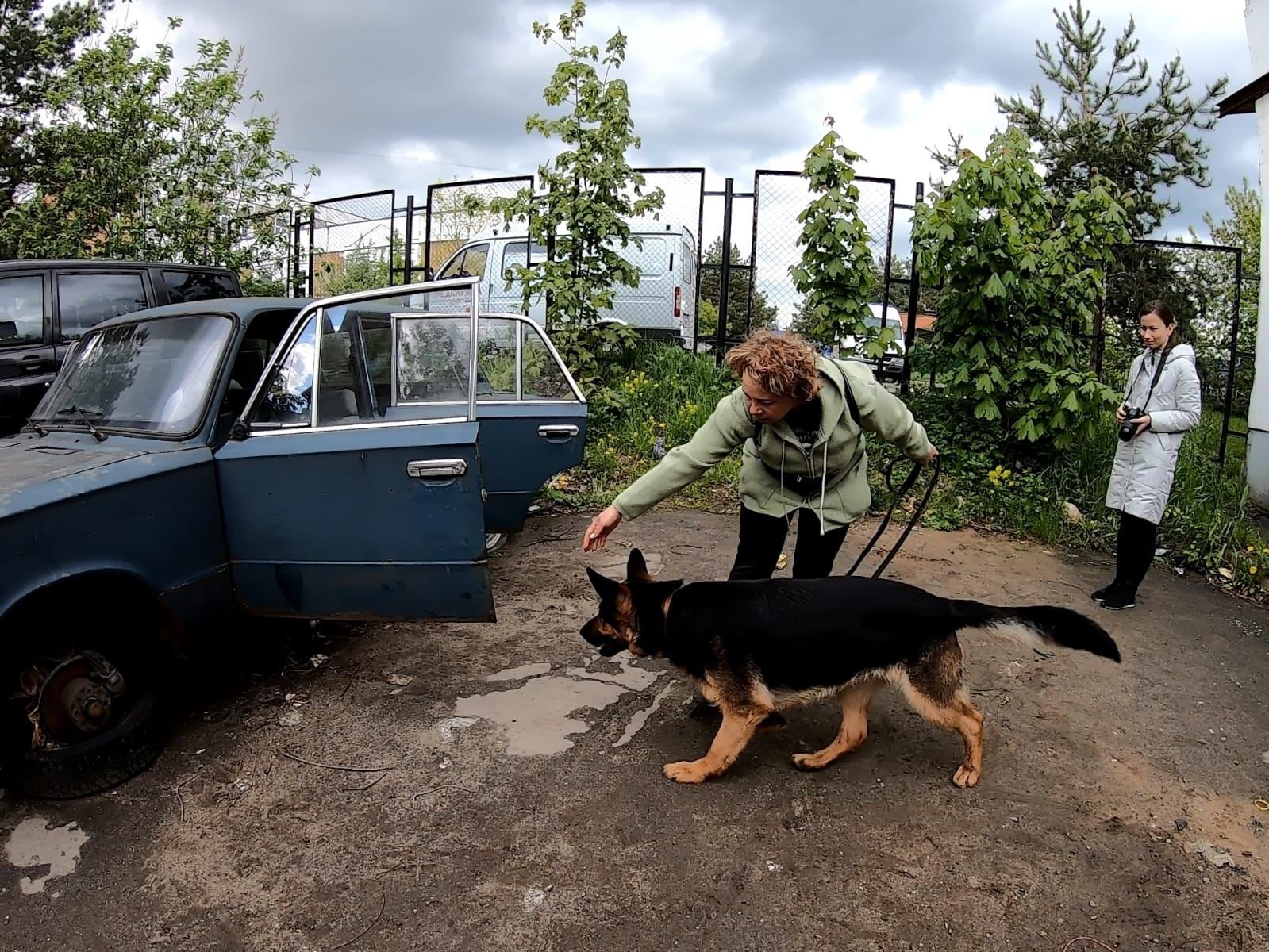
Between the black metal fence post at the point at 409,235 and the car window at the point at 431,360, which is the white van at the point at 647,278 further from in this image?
the car window at the point at 431,360

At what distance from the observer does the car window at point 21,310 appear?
678 cm

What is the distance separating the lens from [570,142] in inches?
336

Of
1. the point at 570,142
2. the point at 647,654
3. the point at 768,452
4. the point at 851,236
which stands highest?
the point at 570,142

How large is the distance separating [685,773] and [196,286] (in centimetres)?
715

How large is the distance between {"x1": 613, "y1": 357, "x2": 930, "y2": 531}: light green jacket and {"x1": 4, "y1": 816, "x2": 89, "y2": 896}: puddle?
2.19m

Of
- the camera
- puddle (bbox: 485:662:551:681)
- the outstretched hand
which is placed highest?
the camera

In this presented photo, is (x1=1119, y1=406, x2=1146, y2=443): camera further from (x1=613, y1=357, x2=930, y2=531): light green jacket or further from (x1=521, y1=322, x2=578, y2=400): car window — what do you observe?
(x1=521, y1=322, x2=578, y2=400): car window

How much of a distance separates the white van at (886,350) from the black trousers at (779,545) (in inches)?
186

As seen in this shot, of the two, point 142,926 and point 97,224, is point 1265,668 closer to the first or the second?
point 142,926

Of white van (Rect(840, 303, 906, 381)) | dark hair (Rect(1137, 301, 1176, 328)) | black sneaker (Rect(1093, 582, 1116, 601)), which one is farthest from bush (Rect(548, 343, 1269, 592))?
dark hair (Rect(1137, 301, 1176, 328))

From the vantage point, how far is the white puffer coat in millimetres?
4898

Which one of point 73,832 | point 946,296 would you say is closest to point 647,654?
point 73,832

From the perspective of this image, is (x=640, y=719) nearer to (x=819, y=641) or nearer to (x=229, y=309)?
(x=819, y=641)

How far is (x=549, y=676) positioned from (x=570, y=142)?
20.8 feet
